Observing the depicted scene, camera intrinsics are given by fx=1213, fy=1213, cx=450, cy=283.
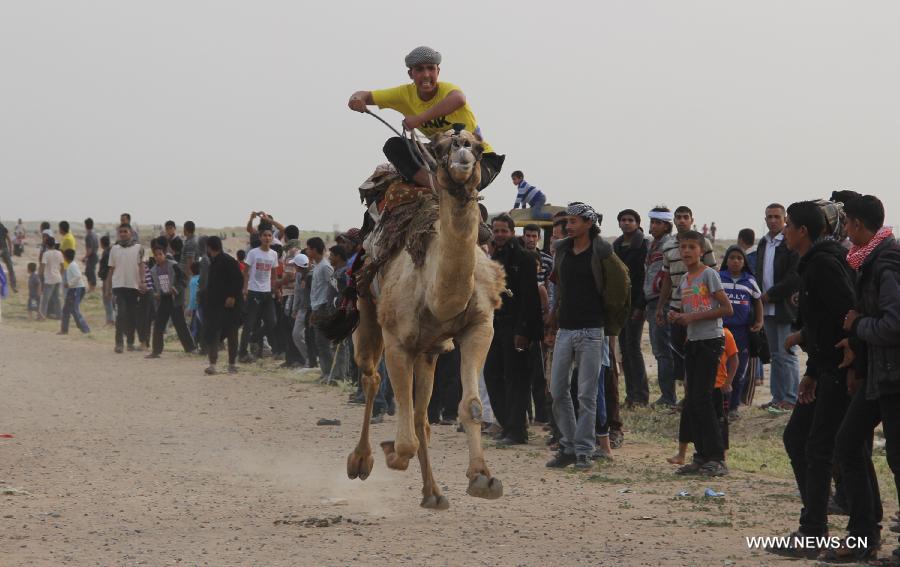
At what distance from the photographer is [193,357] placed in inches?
925

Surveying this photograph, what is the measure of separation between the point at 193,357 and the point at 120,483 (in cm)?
1295

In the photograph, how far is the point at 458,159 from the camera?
297 inches

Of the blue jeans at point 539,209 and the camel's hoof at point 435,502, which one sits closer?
the camel's hoof at point 435,502

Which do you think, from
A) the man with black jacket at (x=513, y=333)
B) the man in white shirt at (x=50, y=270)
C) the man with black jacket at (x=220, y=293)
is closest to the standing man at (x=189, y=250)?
the man with black jacket at (x=220, y=293)

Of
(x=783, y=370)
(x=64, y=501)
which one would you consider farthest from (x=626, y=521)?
(x=783, y=370)

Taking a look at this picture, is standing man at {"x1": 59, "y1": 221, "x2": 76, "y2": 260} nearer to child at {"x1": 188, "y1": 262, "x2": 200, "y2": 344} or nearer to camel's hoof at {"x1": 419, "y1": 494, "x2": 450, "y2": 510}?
child at {"x1": 188, "y1": 262, "x2": 200, "y2": 344}

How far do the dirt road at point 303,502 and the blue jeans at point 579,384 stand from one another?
40 cm

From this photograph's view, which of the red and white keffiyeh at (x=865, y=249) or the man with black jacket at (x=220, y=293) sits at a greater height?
the red and white keffiyeh at (x=865, y=249)

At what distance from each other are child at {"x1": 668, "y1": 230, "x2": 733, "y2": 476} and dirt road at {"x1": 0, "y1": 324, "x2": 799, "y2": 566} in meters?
0.34

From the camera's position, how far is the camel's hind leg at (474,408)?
308 inches

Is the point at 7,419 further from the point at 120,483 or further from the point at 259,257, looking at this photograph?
the point at 259,257

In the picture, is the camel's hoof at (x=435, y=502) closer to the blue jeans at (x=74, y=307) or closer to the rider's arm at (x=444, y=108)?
the rider's arm at (x=444, y=108)

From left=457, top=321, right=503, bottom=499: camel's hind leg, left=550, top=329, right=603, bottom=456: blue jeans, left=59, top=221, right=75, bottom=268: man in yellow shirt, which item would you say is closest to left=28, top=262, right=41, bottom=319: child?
left=59, top=221, right=75, bottom=268: man in yellow shirt

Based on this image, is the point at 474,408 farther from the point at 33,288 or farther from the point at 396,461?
the point at 33,288
